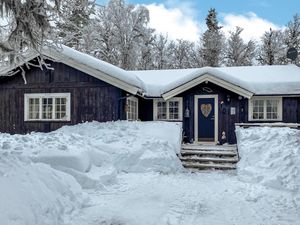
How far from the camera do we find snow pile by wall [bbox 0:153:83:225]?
4.76 meters

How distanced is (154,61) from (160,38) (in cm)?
322

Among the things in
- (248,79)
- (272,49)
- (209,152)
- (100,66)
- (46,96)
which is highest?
(272,49)

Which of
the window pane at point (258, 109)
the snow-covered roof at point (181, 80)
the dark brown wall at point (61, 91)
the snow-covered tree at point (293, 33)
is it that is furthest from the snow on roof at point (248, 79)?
the snow-covered tree at point (293, 33)

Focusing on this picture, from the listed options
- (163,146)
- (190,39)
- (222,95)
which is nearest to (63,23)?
(163,146)

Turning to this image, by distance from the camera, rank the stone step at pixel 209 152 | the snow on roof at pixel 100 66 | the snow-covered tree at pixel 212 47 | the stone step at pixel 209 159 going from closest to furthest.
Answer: the stone step at pixel 209 159
the stone step at pixel 209 152
the snow on roof at pixel 100 66
the snow-covered tree at pixel 212 47

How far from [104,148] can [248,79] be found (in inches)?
402

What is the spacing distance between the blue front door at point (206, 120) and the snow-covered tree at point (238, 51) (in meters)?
21.6

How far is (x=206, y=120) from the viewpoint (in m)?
17.1

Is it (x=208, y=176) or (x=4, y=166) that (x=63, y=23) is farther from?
(x=208, y=176)

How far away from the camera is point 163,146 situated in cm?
1197

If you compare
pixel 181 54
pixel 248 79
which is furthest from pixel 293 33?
pixel 248 79

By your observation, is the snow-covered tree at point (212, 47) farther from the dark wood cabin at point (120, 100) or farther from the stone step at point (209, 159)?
the stone step at point (209, 159)

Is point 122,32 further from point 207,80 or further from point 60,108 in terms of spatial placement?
point 207,80

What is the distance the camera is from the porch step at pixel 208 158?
12.2m
